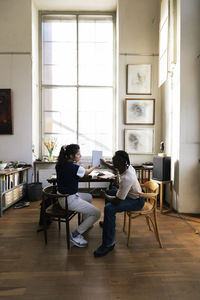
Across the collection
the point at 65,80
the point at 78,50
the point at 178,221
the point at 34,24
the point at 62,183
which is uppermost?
the point at 34,24

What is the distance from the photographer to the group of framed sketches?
471 cm

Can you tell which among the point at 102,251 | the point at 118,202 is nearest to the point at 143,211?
the point at 118,202

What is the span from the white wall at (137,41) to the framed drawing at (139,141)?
0.41 feet

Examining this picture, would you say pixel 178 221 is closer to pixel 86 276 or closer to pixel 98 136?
pixel 86 276

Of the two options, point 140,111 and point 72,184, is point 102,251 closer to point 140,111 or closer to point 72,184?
point 72,184

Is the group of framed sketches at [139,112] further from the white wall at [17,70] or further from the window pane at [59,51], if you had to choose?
the white wall at [17,70]

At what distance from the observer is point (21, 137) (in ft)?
15.4

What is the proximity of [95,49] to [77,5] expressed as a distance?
3.68 feet

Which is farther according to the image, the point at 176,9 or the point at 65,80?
the point at 65,80

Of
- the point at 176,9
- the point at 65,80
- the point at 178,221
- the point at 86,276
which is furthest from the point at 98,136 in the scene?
the point at 86,276

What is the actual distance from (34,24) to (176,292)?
19.1 feet

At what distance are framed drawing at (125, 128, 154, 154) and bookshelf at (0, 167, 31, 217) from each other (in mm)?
2524

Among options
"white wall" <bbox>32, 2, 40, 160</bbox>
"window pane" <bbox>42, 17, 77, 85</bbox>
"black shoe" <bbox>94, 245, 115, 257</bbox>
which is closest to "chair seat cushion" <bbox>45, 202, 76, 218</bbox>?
"black shoe" <bbox>94, 245, 115, 257</bbox>

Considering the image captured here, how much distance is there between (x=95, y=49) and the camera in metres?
5.07
